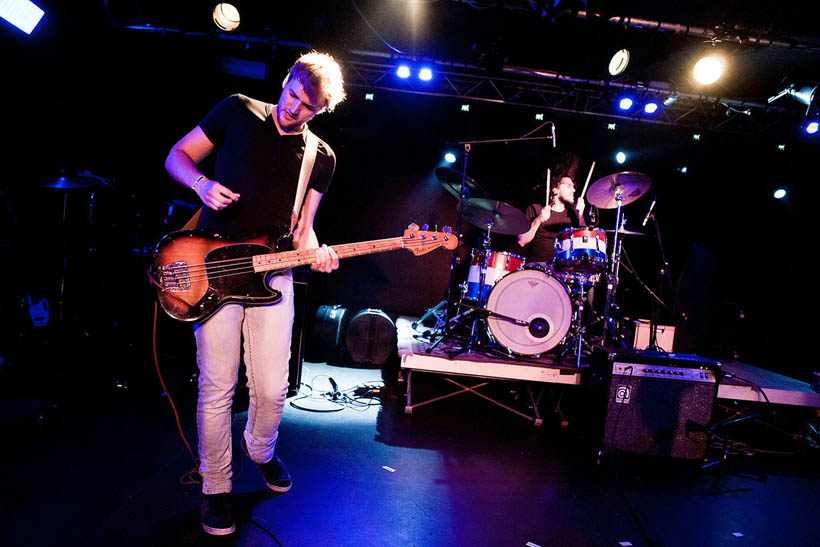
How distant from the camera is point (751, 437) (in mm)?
4336

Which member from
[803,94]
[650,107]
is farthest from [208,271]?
[803,94]

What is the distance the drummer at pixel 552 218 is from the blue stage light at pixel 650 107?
1314 millimetres

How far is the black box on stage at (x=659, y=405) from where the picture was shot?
333 cm

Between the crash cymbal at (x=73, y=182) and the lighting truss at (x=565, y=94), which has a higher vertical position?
the lighting truss at (x=565, y=94)

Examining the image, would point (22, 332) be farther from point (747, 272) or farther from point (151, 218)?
point (747, 272)

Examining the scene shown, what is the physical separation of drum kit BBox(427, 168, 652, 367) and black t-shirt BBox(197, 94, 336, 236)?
2250 millimetres

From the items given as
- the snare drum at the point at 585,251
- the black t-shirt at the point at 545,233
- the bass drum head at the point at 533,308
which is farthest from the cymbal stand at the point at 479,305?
the black t-shirt at the point at 545,233

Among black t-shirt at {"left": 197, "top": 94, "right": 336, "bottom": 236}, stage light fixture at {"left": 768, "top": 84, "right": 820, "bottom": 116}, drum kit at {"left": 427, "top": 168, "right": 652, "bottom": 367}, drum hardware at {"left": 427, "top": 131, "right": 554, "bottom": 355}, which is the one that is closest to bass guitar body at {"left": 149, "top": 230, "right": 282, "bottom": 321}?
black t-shirt at {"left": 197, "top": 94, "right": 336, "bottom": 236}

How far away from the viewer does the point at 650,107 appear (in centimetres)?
582

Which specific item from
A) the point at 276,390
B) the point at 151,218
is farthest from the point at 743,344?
the point at 151,218

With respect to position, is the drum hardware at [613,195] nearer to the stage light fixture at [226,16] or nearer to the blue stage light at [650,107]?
the blue stage light at [650,107]

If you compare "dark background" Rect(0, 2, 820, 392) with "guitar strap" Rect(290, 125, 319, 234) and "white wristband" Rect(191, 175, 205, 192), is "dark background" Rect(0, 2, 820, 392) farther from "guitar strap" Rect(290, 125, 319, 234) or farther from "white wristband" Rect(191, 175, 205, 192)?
"guitar strap" Rect(290, 125, 319, 234)

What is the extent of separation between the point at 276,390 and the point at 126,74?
497 cm

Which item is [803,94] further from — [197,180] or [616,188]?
[197,180]
